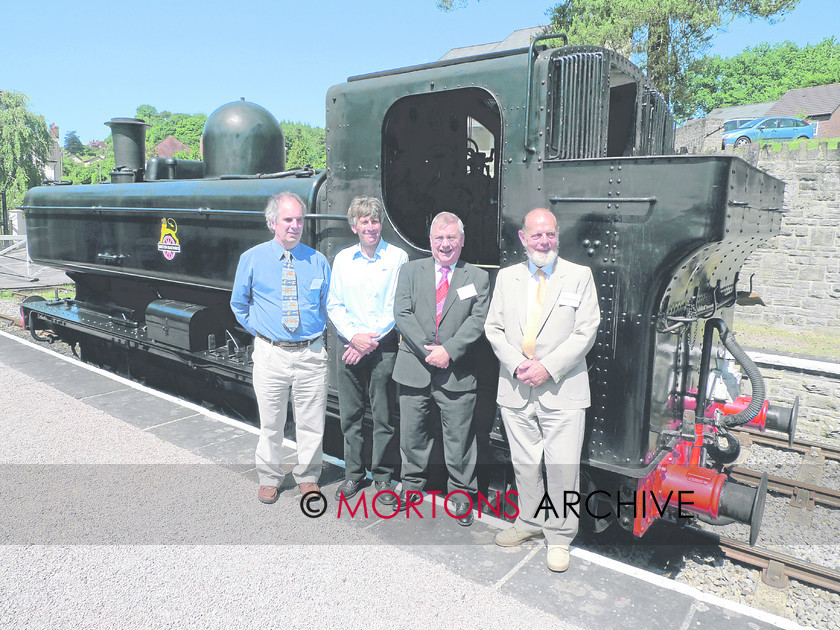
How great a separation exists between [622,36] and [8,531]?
16.6 m

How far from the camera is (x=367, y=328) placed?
3570 millimetres

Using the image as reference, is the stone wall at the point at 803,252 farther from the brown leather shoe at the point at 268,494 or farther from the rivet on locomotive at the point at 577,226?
the brown leather shoe at the point at 268,494

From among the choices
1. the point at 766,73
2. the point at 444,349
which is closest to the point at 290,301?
the point at 444,349

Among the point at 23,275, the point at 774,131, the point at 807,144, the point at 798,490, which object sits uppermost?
the point at 774,131

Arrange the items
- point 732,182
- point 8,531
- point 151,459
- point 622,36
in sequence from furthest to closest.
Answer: point 622,36
point 151,459
point 8,531
point 732,182

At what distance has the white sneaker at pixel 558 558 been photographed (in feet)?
9.48

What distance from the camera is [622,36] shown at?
15.7 metres

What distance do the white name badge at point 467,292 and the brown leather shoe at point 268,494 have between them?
1569 mm

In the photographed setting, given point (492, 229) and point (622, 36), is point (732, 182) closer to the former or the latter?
point (492, 229)

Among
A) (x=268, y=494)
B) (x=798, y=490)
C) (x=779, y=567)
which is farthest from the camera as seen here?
(x=798, y=490)

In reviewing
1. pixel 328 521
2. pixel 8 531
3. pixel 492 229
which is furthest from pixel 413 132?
pixel 8 531

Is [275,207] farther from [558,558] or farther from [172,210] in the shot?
[172,210]

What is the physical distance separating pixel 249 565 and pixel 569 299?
6.44 feet

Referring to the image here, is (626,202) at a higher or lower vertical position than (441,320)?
higher
